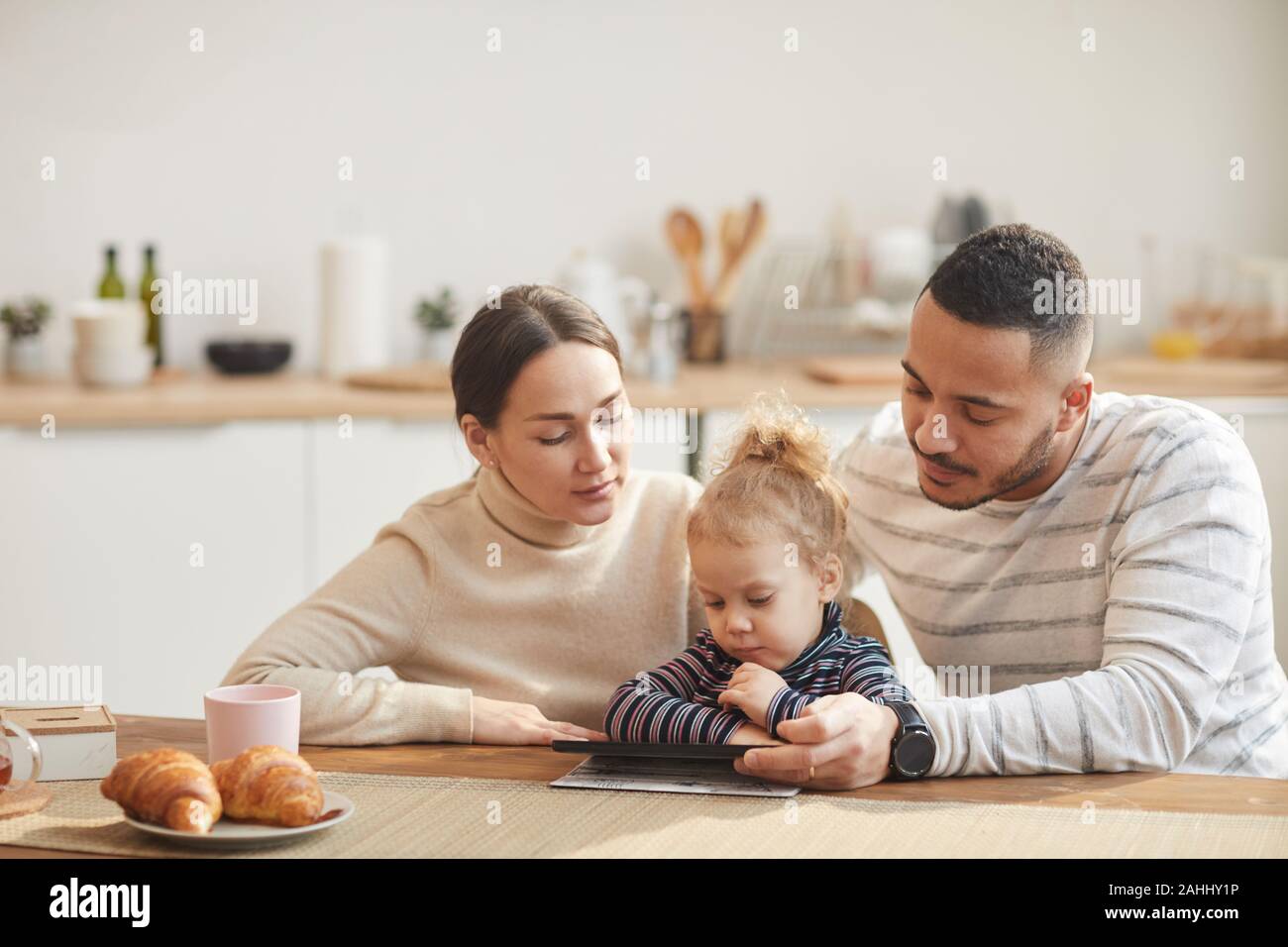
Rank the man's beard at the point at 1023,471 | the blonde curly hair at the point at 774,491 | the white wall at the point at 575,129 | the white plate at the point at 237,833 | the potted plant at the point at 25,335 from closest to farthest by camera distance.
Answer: the white plate at the point at 237,833 → the blonde curly hair at the point at 774,491 → the man's beard at the point at 1023,471 → the potted plant at the point at 25,335 → the white wall at the point at 575,129

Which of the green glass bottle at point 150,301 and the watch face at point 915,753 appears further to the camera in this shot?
the green glass bottle at point 150,301

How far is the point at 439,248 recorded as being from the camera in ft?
12.2

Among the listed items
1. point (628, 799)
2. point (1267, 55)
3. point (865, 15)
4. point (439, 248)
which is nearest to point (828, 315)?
point (865, 15)

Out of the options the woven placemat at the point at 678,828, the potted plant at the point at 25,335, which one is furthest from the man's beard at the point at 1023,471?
the potted plant at the point at 25,335

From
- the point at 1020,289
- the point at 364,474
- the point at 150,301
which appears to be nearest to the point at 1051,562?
the point at 1020,289

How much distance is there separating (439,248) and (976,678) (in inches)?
89.7

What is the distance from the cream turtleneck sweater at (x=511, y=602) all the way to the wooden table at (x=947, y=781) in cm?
19

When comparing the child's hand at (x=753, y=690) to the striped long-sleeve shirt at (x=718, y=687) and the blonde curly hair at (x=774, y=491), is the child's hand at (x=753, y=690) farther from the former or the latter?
the blonde curly hair at (x=774, y=491)

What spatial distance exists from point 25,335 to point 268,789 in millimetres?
2596

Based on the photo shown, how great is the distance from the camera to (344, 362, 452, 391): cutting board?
3254mm

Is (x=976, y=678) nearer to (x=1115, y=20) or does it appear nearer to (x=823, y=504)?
(x=823, y=504)

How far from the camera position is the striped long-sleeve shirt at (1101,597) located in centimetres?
143

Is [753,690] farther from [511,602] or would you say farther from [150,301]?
[150,301]

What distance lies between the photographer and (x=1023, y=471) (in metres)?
1.68
